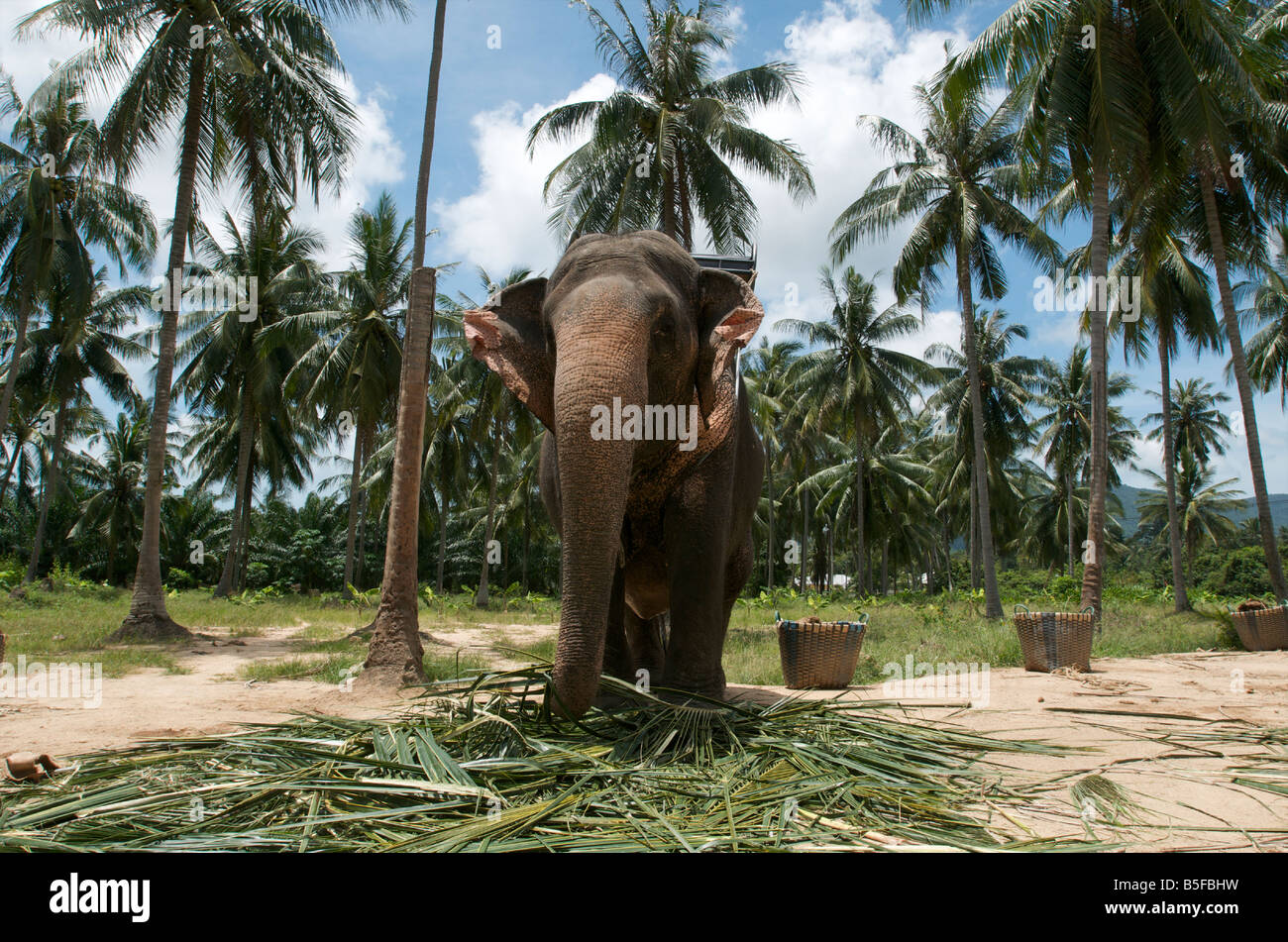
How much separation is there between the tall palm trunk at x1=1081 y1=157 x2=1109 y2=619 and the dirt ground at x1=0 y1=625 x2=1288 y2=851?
11.4 ft

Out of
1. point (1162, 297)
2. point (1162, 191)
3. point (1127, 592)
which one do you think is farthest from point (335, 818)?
point (1127, 592)

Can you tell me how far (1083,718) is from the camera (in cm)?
530

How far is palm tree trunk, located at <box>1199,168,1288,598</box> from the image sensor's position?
54.2ft

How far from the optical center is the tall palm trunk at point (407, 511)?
917 cm

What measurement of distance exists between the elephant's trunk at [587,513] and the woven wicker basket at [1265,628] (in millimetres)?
12812

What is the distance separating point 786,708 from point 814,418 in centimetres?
2875

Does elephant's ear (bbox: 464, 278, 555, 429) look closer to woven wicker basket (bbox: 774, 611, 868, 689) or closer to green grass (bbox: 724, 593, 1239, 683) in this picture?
woven wicker basket (bbox: 774, 611, 868, 689)

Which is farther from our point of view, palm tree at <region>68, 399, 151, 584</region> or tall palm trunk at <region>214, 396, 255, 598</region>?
palm tree at <region>68, 399, 151, 584</region>

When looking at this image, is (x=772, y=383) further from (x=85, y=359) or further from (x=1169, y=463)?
(x=85, y=359)

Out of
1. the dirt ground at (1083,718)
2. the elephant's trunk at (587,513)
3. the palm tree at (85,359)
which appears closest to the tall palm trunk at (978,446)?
the dirt ground at (1083,718)

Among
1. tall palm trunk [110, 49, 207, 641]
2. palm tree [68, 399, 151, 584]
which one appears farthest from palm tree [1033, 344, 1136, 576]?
palm tree [68, 399, 151, 584]

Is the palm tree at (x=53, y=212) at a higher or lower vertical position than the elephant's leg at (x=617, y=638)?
higher

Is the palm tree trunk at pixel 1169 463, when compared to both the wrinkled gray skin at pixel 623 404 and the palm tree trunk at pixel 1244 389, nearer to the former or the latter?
the palm tree trunk at pixel 1244 389

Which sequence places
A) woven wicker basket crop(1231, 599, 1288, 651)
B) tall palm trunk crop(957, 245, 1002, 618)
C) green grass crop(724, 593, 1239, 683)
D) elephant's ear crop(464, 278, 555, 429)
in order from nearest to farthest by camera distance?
elephant's ear crop(464, 278, 555, 429)
green grass crop(724, 593, 1239, 683)
woven wicker basket crop(1231, 599, 1288, 651)
tall palm trunk crop(957, 245, 1002, 618)
